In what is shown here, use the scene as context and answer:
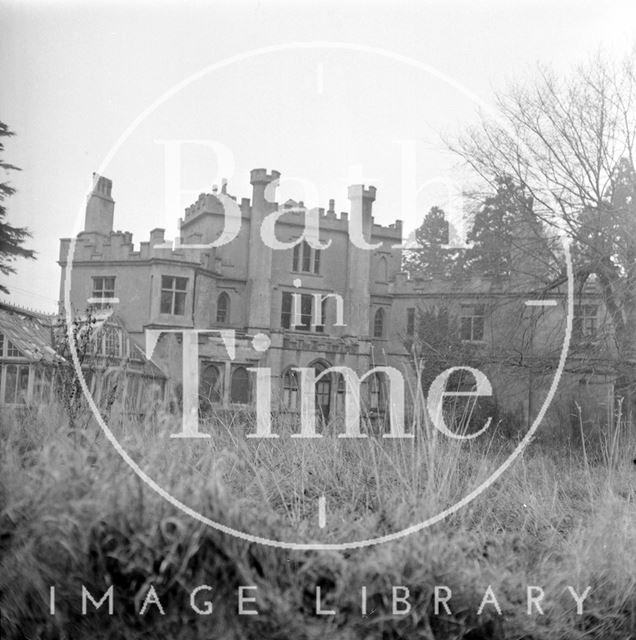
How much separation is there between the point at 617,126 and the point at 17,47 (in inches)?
265

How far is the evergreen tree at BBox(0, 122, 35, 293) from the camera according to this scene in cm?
434

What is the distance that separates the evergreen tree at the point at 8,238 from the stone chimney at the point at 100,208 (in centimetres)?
78

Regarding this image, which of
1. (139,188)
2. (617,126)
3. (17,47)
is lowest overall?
(139,188)

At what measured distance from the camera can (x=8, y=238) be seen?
438 cm

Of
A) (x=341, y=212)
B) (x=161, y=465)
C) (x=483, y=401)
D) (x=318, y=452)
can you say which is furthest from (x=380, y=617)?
(x=483, y=401)

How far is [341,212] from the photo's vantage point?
6098mm

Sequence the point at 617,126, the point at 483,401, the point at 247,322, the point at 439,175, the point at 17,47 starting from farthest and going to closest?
the point at 617,126 → the point at 439,175 → the point at 483,401 → the point at 247,322 → the point at 17,47

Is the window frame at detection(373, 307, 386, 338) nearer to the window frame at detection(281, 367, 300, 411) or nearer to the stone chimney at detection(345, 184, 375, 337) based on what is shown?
the stone chimney at detection(345, 184, 375, 337)

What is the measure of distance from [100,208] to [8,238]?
3.68 ft

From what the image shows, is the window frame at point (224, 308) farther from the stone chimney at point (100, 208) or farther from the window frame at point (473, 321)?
the window frame at point (473, 321)

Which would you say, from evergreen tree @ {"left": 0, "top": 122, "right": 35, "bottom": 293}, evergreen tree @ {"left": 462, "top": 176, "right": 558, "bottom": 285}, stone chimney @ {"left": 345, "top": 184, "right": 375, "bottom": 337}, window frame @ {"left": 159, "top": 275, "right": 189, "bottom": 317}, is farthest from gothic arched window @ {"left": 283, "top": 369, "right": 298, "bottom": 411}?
evergreen tree @ {"left": 462, "top": 176, "right": 558, "bottom": 285}

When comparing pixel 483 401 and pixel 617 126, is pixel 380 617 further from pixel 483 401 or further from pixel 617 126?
pixel 617 126

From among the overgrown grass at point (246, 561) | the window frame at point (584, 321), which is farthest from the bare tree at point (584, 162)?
the overgrown grass at point (246, 561)

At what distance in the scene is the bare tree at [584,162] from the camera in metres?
8.22
